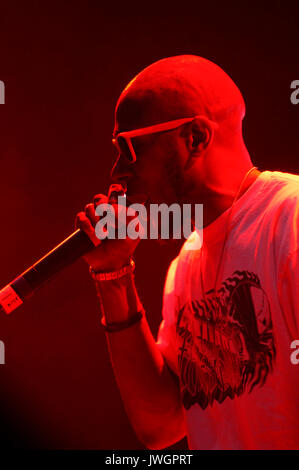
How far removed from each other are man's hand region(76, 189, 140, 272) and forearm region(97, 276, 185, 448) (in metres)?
0.06

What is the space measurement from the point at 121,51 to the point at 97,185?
560 millimetres

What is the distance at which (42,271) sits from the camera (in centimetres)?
127

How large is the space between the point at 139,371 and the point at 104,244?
41 centimetres

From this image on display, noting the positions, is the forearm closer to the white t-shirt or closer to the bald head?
the white t-shirt

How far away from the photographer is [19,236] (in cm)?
212

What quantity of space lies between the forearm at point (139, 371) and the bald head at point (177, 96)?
47 centimetres

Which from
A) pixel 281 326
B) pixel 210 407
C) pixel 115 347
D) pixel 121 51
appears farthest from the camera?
pixel 121 51

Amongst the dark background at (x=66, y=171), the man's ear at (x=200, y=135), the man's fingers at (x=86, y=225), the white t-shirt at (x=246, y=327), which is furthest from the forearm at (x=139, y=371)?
the dark background at (x=66, y=171)

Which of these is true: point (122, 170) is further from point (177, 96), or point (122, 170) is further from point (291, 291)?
point (291, 291)

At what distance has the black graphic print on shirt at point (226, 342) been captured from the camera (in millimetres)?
1146

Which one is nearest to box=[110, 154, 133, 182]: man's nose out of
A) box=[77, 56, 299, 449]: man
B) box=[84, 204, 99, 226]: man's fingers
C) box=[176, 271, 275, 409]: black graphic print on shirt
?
box=[77, 56, 299, 449]: man

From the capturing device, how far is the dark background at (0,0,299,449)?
6.70 feet
